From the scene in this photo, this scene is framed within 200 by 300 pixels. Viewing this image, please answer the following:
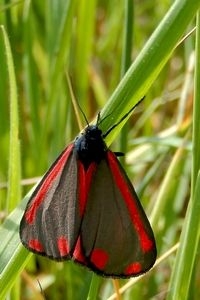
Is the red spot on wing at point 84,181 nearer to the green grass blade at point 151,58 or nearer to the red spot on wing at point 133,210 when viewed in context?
the red spot on wing at point 133,210

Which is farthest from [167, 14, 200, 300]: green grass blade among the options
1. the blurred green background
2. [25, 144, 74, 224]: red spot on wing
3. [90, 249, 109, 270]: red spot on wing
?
[25, 144, 74, 224]: red spot on wing

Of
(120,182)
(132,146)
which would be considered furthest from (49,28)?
(120,182)

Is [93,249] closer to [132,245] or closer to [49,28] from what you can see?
[132,245]

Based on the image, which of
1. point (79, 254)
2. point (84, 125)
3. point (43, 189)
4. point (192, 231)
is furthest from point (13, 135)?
point (84, 125)

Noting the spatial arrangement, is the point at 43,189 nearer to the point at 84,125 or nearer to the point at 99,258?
the point at 99,258

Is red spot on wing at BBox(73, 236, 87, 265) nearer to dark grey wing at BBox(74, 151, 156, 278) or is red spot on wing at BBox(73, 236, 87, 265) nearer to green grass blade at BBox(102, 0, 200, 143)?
dark grey wing at BBox(74, 151, 156, 278)

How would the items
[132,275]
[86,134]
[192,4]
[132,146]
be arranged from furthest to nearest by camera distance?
[132,146]
[86,134]
[132,275]
[192,4]
